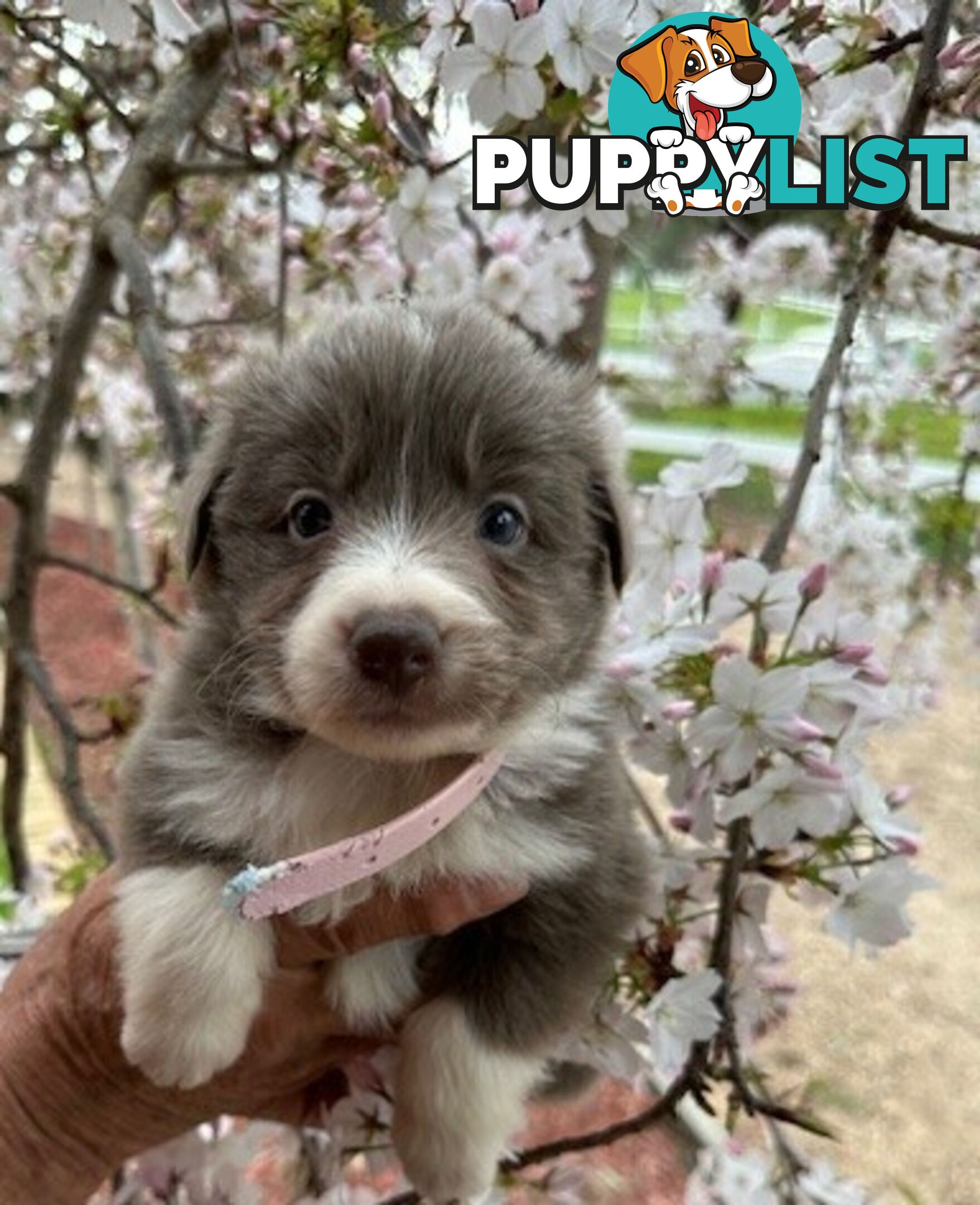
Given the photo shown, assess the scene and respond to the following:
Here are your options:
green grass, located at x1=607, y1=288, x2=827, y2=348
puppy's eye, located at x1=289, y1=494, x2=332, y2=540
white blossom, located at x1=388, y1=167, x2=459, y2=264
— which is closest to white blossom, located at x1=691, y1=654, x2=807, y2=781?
puppy's eye, located at x1=289, y1=494, x2=332, y2=540

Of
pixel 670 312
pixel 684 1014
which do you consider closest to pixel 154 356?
pixel 684 1014

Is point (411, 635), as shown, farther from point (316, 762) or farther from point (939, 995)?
point (939, 995)

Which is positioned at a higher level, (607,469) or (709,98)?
(709,98)

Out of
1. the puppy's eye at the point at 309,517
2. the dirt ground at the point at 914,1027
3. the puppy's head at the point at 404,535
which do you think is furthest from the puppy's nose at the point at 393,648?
the dirt ground at the point at 914,1027

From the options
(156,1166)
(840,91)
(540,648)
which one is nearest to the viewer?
(540,648)

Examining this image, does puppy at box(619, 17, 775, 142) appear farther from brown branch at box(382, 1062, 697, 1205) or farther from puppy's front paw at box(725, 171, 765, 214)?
brown branch at box(382, 1062, 697, 1205)

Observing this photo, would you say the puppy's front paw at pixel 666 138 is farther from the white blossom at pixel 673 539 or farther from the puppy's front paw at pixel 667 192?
the white blossom at pixel 673 539

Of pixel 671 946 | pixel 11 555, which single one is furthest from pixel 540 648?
pixel 11 555
